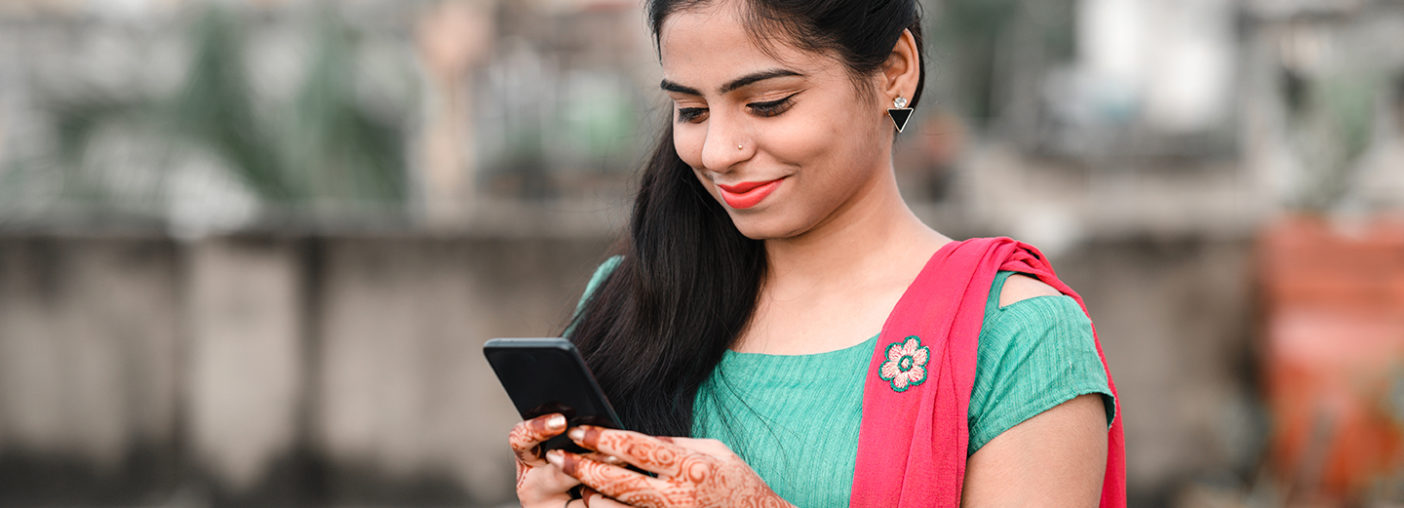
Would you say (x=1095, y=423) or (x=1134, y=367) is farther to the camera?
(x=1134, y=367)

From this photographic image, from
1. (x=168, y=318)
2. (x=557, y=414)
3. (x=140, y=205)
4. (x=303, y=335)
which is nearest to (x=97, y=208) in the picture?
(x=140, y=205)

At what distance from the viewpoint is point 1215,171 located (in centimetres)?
Result: 1191

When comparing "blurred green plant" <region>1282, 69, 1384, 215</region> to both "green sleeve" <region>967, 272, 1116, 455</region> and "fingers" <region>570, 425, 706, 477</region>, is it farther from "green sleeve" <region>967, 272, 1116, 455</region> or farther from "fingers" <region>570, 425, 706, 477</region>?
"fingers" <region>570, 425, 706, 477</region>

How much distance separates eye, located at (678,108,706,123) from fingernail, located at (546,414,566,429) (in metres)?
0.43

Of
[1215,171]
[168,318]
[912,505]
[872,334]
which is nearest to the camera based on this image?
[912,505]

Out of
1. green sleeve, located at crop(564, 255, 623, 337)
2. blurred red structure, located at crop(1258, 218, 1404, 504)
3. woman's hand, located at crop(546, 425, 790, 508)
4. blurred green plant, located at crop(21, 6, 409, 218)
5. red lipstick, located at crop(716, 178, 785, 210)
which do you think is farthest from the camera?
blurred green plant, located at crop(21, 6, 409, 218)

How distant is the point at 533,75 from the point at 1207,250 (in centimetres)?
729

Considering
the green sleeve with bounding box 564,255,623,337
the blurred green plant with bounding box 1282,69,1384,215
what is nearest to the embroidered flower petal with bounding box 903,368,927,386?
the green sleeve with bounding box 564,255,623,337

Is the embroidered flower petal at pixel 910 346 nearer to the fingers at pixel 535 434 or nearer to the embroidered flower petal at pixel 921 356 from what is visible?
the embroidered flower petal at pixel 921 356

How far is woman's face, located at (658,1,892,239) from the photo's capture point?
1527 mm

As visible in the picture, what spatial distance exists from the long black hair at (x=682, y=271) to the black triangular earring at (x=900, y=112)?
0.03 metres

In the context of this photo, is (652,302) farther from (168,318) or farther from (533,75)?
(533,75)

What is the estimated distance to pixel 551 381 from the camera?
1413 mm

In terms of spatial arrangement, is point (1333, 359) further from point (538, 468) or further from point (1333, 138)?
point (538, 468)
